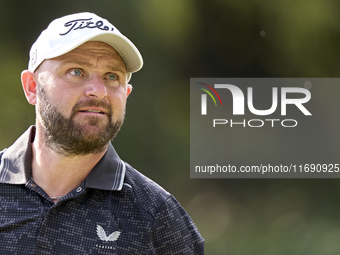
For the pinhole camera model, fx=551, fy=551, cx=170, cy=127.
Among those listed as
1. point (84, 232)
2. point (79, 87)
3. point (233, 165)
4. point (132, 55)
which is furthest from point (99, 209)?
point (233, 165)

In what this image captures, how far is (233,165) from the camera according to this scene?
18.0 feet

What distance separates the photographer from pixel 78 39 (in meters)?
1.88

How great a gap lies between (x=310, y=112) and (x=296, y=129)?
9.2 inches

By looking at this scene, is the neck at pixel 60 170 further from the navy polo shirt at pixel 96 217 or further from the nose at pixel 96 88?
the nose at pixel 96 88

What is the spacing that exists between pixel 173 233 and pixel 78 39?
0.74 meters

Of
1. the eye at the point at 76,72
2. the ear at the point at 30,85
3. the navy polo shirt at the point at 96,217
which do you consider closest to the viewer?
the navy polo shirt at the point at 96,217

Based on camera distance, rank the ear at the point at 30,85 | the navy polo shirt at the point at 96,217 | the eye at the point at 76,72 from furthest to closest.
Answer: the ear at the point at 30,85 → the eye at the point at 76,72 → the navy polo shirt at the point at 96,217

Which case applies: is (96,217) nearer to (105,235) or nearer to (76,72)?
(105,235)

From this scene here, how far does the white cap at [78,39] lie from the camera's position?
1882 mm

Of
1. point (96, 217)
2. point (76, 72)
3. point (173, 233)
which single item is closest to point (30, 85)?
point (76, 72)

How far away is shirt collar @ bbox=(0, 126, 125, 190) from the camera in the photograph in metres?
1.90

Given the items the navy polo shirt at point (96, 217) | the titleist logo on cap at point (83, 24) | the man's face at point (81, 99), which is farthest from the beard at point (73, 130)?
the titleist logo on cap at point (83, 24)

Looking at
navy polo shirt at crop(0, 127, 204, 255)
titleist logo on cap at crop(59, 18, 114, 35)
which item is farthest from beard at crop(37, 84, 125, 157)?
titleist logo on cap at crop(59, 18, 114, 35)

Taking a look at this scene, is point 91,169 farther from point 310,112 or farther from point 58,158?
point 310,112
